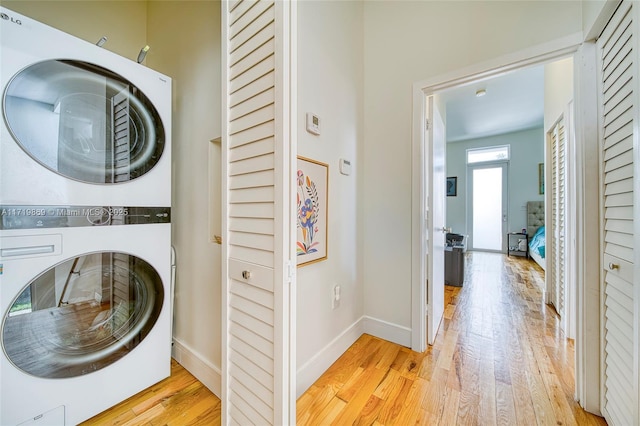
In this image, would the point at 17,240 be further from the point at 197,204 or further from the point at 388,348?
the point at 388,348

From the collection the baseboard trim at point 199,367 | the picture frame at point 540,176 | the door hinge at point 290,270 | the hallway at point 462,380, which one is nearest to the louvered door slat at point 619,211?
the hallway at point 462,380

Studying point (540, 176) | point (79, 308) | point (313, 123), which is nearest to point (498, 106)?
point (540, 176)

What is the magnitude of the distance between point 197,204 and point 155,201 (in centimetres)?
23

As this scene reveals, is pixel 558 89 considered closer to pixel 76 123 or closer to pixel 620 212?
pixel 620 212

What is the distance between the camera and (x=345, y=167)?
6.07ft

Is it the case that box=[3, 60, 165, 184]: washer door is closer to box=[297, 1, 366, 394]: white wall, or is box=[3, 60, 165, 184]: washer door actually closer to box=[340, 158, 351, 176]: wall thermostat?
box=[297, 1, 366, 394]: white wall

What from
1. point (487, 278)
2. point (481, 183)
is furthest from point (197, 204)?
point (481, 183)

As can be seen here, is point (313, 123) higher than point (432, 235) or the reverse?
higher

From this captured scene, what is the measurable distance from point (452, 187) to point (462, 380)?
18.7ft

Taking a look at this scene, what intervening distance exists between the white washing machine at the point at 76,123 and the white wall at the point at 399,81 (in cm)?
155

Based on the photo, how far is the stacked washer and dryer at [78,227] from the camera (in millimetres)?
1011

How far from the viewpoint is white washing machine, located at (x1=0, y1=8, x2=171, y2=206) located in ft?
3.31

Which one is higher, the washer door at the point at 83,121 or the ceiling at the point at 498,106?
the ceiling at the point at 498,106

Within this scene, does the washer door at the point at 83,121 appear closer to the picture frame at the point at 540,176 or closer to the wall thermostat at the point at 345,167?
the wall thermostat at the point at 345,167
